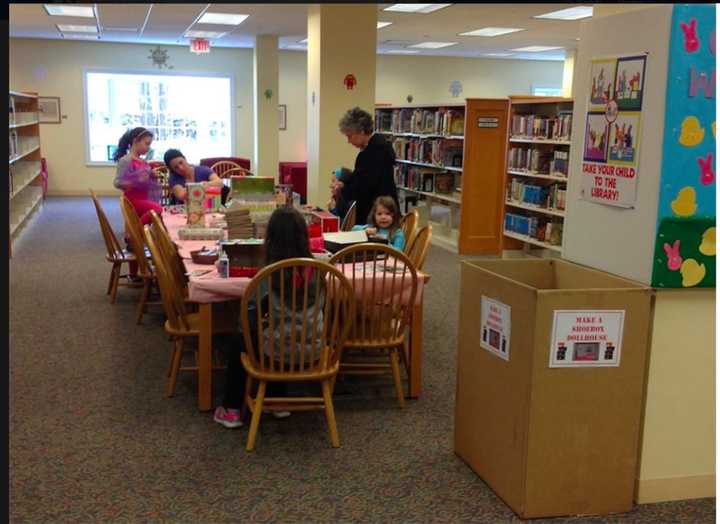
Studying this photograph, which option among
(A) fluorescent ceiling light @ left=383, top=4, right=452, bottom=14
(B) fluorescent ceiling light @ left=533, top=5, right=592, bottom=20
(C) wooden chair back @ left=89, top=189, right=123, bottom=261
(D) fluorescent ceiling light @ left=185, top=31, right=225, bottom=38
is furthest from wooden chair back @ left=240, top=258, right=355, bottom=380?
(D) fluorescent ceiling light @ left=185, top=31, right=225, bottom=38

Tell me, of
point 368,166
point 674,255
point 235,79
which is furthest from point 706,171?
point 235,79

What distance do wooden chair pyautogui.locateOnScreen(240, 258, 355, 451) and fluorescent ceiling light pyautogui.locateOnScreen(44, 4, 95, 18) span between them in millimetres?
7819

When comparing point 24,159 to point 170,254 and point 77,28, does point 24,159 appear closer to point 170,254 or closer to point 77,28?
point 77,28

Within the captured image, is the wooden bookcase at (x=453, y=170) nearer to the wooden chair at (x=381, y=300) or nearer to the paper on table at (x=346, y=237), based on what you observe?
the paper on table at (x=346, y=237)

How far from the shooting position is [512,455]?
8.69 ft

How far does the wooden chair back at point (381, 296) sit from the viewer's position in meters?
3.36

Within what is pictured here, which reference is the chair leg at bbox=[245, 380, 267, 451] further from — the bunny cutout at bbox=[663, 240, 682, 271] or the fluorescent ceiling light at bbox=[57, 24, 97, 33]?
the fluorescent ceiling light at bbox=[57, 24, 97, 33]

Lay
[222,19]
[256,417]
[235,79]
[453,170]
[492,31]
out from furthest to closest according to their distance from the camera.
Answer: [235,79] → [492,31] → [222,19] → [453,170] → [256,417]

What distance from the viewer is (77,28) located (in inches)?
463

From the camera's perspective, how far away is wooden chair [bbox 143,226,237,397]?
3.44m

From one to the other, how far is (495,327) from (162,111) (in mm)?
13005

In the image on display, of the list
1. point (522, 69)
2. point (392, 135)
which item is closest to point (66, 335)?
point (392, 135)

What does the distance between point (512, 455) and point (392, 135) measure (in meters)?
8.20

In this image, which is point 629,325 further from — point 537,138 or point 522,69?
point 522,69
